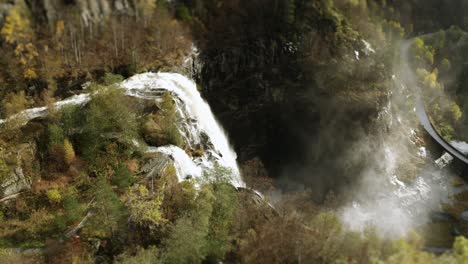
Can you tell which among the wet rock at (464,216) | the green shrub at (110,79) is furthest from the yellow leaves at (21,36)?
the wet rock at (464,216)

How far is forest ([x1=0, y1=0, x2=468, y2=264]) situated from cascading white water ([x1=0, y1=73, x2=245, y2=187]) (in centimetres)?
18

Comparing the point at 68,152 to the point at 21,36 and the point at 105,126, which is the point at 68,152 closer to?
the point at 105,126

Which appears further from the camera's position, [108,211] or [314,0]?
[314,0]

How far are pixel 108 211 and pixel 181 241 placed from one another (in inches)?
187

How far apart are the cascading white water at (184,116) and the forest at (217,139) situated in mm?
180

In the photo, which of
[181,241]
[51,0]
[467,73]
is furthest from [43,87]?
[467,73]

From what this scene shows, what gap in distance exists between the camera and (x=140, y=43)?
3738cm

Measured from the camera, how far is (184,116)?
2881 cm

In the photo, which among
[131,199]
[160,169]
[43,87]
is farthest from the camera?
[43,87]

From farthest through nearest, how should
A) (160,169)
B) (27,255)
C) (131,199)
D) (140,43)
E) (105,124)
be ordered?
(140,43)
(105,124)
(160,169)
(131,199)
(27,255)

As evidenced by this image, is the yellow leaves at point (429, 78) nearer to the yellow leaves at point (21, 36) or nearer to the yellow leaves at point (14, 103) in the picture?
the yellow leaves at point (21, 36)

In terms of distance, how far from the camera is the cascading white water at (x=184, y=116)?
1006 inches

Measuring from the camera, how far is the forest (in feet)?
65.1

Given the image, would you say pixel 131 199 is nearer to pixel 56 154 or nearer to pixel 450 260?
pixel 56 154
